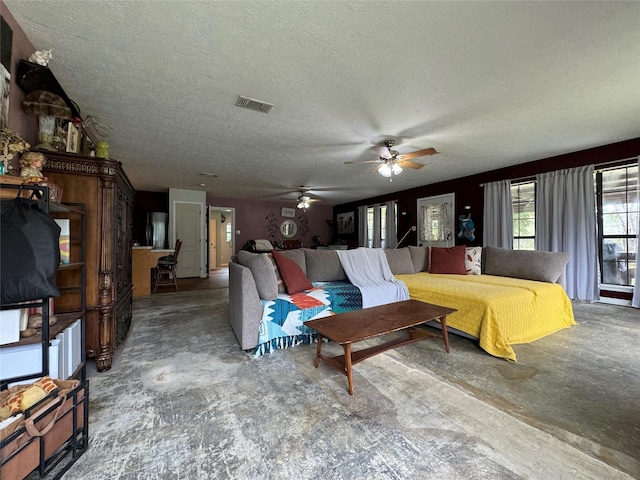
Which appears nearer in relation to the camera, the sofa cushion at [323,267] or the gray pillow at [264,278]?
the gray pillow at [264,278]

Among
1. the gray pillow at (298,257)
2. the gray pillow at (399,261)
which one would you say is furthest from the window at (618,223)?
the gray pillow at (298,257)

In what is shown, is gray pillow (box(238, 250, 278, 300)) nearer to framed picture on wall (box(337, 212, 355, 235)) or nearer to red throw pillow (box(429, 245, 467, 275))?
red throw pillow (box(429, 245, 467, 275))

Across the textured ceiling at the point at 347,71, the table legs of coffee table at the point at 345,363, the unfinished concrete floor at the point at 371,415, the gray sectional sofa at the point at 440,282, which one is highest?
the textured ceiling at the point at 347,71

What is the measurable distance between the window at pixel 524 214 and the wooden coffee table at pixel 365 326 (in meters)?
3.42

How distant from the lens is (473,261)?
3.88m

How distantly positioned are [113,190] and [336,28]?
6.50 feet

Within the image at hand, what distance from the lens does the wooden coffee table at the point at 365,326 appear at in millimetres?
1734

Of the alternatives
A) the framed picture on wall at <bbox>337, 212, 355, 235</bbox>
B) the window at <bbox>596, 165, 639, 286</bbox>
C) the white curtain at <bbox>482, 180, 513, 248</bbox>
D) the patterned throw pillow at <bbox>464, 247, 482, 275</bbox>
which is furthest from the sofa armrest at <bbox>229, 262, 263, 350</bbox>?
the framed picture on wall at <bbox>337, 212, 355, 235</bbox>

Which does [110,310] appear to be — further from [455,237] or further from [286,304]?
[455,237]

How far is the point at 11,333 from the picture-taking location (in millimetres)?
1229

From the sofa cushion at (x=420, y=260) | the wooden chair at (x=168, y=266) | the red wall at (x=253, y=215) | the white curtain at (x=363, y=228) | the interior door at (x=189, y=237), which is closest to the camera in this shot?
the sofa cushion at (x=420, y=260)

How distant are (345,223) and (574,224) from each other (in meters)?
6.00

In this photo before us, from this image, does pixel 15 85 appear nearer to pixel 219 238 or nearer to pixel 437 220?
pixel 437 220

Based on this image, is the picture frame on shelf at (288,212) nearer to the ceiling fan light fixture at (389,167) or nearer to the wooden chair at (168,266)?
the wooden chair at (168,266)
